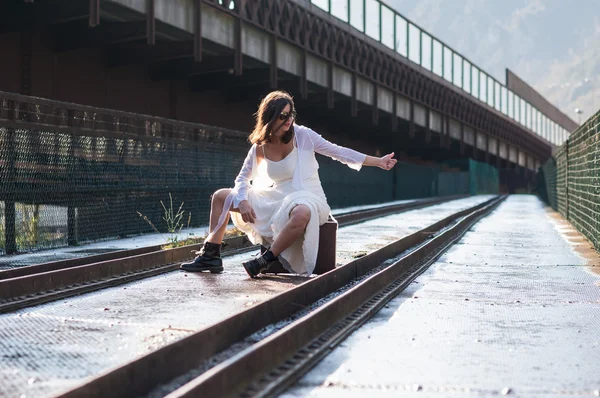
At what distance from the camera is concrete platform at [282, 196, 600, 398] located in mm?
3904

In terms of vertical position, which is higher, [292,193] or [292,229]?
[292,193]

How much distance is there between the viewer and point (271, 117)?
24.4 ft

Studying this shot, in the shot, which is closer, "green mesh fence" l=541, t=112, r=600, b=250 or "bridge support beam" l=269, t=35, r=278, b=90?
"green mesh fence" l=541, t=112, r=600, b=250

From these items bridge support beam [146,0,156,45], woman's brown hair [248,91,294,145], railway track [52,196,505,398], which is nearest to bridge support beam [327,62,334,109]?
bridge support beam [146,0,156,45]

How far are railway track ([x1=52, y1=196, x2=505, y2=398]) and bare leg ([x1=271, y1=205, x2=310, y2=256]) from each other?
1.62 feet

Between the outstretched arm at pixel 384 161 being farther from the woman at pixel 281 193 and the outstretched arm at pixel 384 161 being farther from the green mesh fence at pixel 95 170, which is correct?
the green mesh fence at pixel 95 170

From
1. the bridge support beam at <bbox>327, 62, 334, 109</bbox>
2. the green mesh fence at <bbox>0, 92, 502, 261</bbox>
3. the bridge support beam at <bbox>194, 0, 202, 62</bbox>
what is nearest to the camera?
the green mesh fence at <bbox>0, 92, 502, 261</bbox>

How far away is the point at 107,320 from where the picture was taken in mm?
5520

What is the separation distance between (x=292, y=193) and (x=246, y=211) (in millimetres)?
435

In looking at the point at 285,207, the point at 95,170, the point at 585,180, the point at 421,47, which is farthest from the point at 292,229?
the point at 421,47

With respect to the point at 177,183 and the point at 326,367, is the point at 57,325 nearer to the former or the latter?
the point at 326,367

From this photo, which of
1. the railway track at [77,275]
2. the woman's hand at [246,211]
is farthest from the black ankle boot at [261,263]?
the railway track at [77,275]

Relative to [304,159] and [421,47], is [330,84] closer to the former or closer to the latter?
[421,47]

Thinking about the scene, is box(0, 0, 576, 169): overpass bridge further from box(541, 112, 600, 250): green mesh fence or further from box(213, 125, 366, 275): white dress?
box(213, 125, 366, 275): white dress
